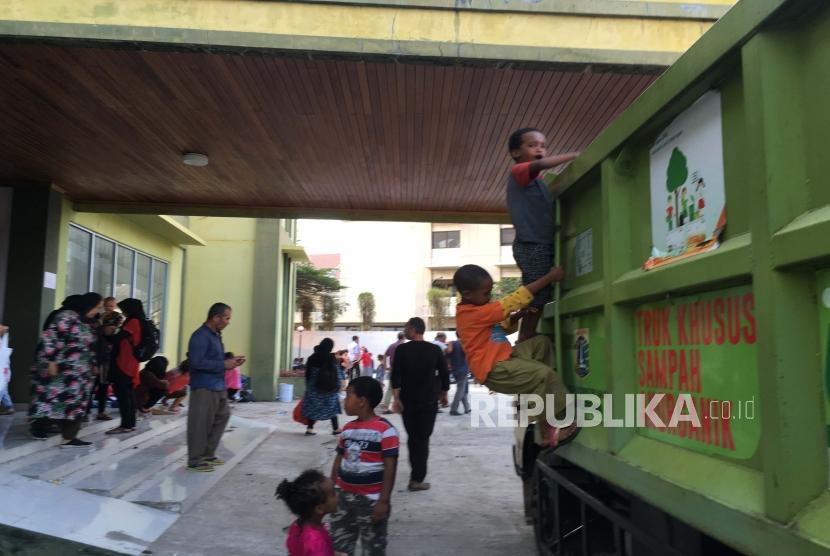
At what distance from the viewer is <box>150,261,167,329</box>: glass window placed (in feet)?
43.7

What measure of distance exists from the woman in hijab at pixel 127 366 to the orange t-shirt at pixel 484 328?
576 centimetres

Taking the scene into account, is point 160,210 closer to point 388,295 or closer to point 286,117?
point 286,117

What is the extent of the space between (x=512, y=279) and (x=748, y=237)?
35.9m

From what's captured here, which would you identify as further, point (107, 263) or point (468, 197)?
point (107, 263)

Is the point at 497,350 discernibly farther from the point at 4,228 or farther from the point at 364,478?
the point at 4,228

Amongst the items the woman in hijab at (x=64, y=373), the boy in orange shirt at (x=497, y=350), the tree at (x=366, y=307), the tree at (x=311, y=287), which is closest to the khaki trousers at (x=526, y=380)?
the boy in orange shirt at (x=497, y=350)

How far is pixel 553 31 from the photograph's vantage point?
207 inches

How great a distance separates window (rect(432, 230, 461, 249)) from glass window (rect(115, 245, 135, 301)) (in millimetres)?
30457

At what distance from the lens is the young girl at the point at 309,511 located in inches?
120

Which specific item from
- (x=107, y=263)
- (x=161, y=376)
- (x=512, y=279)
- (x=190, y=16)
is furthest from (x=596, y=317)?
(x=512, y=279)

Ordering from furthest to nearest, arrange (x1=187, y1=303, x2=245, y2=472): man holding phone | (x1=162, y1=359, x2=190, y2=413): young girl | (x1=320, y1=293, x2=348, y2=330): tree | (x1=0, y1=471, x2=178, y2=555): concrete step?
1. (x1=320, y1=293, x2=348, y2=330): tree
2. (x1=162, y1=359, x2=190, y2=413): young girl
3. (x1=187, y1=303, x2=245, y2=472): man holding phone
4. (x1=0, y1=471, x2=178, y2=555): concrete step

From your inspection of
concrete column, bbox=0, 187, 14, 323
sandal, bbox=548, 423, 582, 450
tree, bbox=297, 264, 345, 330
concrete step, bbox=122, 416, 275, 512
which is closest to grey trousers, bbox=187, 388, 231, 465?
concrete step, bbox=122, 416, 275, 512

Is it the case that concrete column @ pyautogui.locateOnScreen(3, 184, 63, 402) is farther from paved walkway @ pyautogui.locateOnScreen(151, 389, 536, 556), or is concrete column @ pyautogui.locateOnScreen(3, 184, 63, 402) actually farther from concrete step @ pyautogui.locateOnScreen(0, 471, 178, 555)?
concrete step @ pyautogui.locateOnScreen(0, 471, 178, 555)

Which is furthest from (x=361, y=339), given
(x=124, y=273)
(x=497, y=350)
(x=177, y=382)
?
(x=497, y=350)
